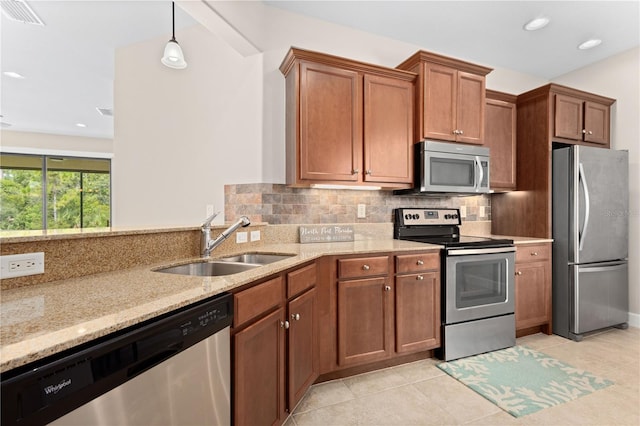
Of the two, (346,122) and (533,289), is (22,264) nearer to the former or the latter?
(346,122)

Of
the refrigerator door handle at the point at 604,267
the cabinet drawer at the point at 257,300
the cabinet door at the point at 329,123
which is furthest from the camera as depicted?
the refrigerator door handle at the point at 604,267

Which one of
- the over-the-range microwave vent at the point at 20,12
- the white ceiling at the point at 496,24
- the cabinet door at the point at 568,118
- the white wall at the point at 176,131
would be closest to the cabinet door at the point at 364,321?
the white wall at the point at 176,131

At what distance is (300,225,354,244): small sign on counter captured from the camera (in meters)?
2.70

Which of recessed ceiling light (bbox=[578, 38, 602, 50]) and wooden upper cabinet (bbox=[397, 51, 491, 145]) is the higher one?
recessed ceiling light (bbox=[578, 38, 602, 50])

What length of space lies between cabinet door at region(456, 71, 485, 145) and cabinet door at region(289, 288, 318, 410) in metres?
2.06

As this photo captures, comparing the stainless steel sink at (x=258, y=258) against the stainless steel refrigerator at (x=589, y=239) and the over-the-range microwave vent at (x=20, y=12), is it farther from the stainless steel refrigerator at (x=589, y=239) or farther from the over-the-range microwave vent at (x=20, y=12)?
the stainless steel refrigerator at (x=589, y=239)

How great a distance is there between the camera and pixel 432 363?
2.45 metres

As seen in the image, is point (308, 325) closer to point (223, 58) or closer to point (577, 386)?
point (577, 386)

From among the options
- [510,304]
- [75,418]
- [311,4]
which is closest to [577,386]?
[510,304]

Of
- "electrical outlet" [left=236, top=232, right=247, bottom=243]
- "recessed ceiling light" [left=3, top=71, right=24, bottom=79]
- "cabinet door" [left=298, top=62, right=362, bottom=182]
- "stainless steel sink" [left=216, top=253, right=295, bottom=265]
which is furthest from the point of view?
"recessed ceiling light" [left=3, top=71, right=24, bottom=79]

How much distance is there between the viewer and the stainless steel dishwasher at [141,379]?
2.14 feet

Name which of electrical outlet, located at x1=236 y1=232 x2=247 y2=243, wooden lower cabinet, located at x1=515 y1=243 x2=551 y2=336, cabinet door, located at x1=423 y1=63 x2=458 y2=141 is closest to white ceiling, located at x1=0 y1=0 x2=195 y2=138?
electrical outlet, located at x1=236 y1=232 x2=247 y2=243

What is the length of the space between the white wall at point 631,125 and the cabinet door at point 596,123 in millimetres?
107

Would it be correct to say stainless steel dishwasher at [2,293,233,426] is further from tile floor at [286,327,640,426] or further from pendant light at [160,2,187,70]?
pendant light at [160,2,187,70]
